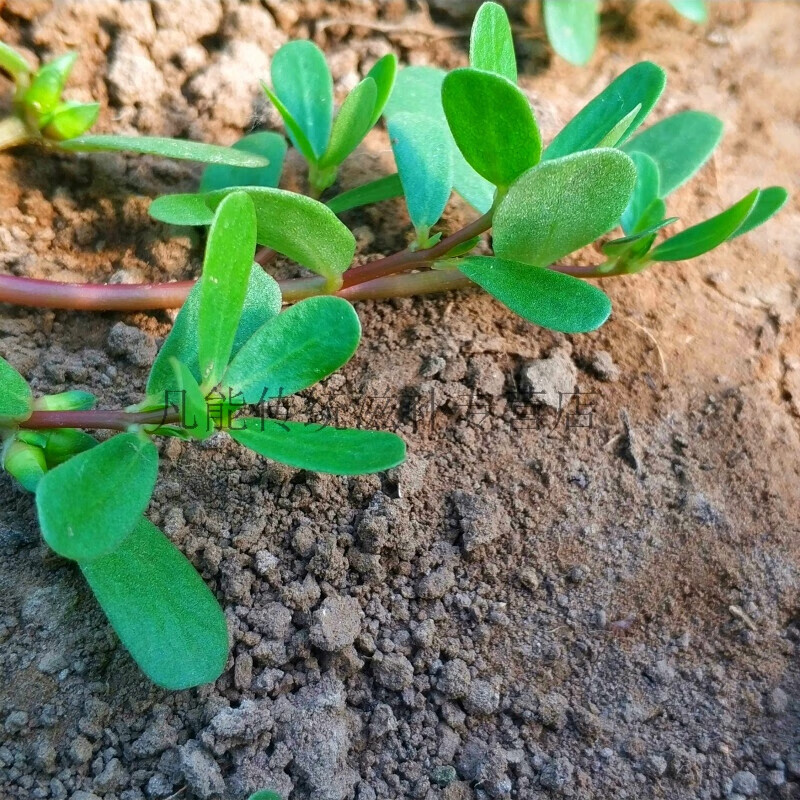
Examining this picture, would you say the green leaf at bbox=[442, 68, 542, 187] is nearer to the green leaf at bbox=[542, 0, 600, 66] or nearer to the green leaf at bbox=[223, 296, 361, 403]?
the green leaf at bbox=[223, 296, 361, 403]

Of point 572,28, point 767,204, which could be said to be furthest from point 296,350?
point 572,28

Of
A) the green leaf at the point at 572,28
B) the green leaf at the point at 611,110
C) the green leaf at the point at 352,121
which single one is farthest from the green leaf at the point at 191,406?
the green leaf at the point at 572,28

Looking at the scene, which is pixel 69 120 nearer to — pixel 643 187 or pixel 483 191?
pixel 483 191

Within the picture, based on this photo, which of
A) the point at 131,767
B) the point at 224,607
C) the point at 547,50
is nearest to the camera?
the point at 131,767

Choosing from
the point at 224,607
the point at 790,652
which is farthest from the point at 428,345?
the point at 790,652

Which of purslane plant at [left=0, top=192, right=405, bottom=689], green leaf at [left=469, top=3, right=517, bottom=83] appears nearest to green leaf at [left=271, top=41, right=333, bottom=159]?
green leaf at [left=469, top=3, right=517, bottom=83]

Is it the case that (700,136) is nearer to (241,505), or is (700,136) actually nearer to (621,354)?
(621,354)
